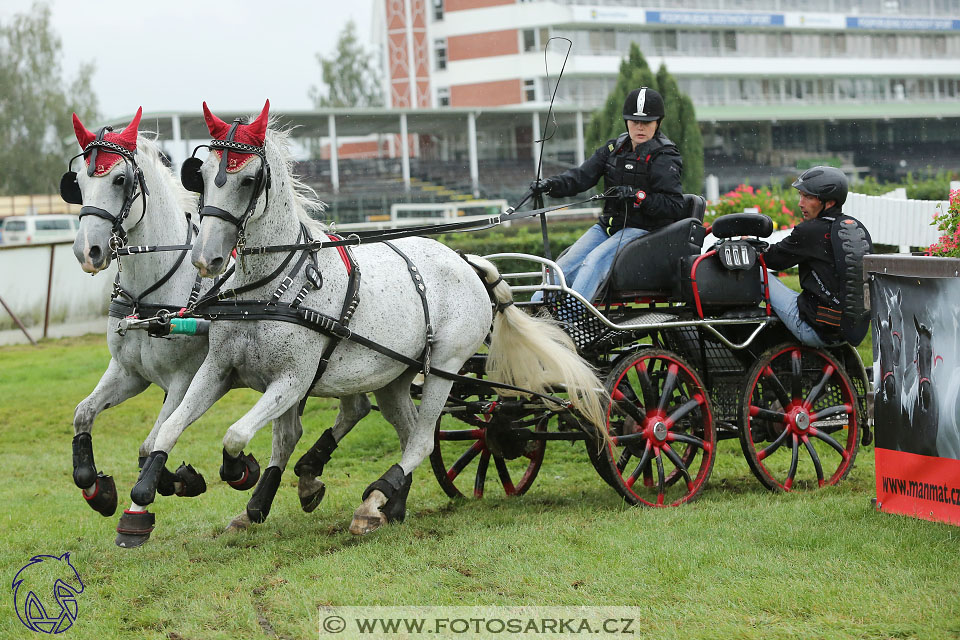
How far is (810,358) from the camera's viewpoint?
6648 millimetres

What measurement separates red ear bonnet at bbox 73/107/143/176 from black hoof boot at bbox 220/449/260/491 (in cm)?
156

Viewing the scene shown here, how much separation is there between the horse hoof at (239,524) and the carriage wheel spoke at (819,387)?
3.44 m

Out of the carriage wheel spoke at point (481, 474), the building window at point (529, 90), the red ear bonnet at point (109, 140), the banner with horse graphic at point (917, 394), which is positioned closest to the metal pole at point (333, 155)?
the building window at point (529, 90)

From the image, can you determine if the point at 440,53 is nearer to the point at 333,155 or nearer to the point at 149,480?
the point at 333,155

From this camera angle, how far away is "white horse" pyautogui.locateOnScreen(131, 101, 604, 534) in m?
4.88

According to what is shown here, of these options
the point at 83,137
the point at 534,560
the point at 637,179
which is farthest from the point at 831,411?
the point at 83,137

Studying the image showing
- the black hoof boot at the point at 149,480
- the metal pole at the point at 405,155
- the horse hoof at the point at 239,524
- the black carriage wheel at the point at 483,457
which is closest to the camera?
the black hoof boot at the point at 149,480

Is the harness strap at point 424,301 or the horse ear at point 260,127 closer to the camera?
the horse ear at point 260,127

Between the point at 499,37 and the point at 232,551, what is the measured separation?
4706 centimetres

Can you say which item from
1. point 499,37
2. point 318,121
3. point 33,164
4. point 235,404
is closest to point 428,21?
point 499,37

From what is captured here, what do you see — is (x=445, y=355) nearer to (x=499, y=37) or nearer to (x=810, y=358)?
(x=810, y=358)

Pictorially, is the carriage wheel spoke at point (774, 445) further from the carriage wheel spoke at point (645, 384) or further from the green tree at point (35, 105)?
the green tree at point (35, 105)

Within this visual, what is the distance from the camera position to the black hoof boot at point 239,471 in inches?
204

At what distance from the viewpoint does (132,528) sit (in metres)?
4.95
